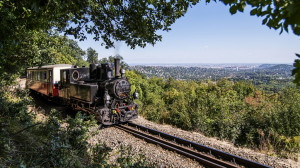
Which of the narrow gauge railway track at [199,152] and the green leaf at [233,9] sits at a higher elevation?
the green leaf at [233,9]

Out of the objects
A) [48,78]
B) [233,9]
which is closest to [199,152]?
[233,9]

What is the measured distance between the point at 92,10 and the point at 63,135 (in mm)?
3619

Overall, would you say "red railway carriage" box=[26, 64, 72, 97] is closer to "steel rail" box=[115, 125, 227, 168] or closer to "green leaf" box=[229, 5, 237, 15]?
"steel rail" box=[115, 125, 227, 168]

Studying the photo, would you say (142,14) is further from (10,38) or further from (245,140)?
(245,140)

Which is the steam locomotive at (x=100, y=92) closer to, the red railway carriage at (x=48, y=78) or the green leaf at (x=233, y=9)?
the red railway carriage at (x=48, y=78)

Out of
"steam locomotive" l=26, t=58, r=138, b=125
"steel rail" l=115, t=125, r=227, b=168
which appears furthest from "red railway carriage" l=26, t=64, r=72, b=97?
"steel rail" l=115, t=125, r=227, b=168

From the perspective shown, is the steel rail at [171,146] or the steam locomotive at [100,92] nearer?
the steel rail at [171,146]

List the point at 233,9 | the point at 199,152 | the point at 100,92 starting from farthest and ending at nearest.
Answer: the point at 100,92, the point at 199,152, the point at 233,9

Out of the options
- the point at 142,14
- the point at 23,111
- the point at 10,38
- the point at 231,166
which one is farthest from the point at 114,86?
the point at 231,166

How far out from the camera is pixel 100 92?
390 inches

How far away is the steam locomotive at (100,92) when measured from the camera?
9.28 metres

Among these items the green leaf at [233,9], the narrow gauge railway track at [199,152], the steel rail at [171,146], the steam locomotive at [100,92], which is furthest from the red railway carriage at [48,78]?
the green leaf at [233,9]

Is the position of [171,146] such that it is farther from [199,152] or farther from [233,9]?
[233,9]

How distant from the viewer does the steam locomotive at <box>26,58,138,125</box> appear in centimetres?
928
